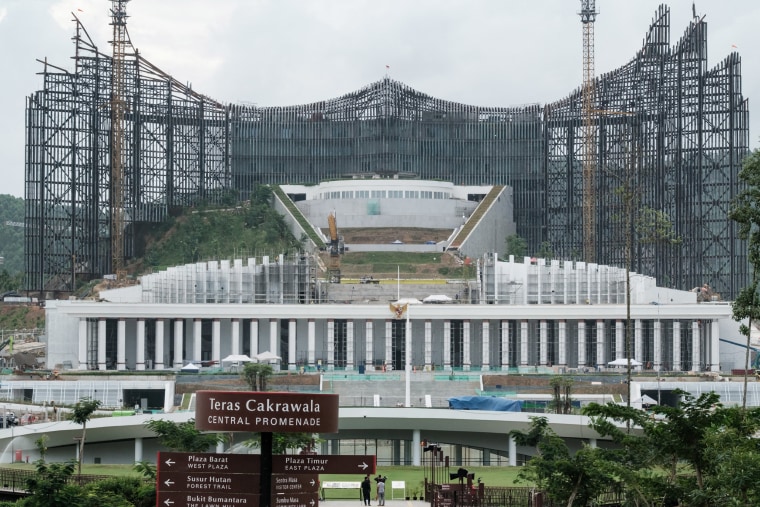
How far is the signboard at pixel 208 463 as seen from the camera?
44.1 metres

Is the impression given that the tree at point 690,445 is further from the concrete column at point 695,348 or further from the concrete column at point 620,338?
the concrete column at point 695,348

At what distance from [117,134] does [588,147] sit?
182 feet

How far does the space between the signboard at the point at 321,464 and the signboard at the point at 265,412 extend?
1147mm

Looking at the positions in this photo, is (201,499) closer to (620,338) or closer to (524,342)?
(524,342)

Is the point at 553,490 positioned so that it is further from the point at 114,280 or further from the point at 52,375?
the point at 114,280

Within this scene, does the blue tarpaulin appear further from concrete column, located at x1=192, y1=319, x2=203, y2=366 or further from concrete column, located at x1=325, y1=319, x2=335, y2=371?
concrete column, located at x1=192, y1=319, x2=203, y2=366

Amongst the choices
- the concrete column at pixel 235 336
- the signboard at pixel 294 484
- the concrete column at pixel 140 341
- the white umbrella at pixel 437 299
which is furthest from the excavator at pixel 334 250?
the signboard at pixel 294 484

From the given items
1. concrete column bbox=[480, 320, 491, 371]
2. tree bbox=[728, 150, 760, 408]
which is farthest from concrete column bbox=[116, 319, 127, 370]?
tree bbox=[728, 150, 760, 408]

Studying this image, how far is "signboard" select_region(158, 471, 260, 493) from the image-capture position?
145 feet

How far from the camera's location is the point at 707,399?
5597cm

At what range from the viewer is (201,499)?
1746 inches

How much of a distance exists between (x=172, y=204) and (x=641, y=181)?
190 ft

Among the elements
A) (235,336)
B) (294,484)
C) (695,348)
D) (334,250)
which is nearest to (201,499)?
(294,484)

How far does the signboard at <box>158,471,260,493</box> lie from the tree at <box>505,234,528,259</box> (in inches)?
5725
